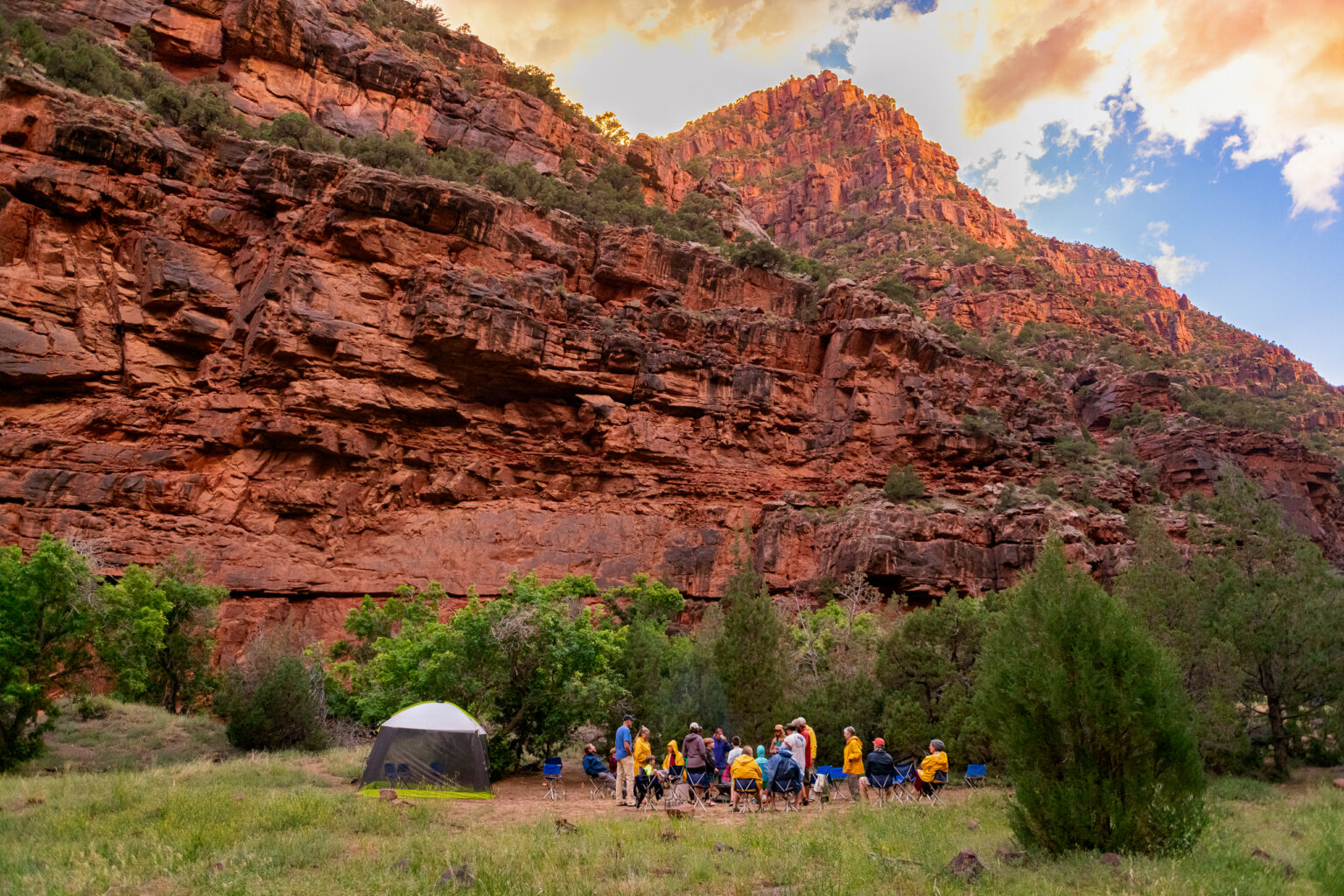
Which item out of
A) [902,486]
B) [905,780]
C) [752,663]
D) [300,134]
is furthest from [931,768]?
[300,134]

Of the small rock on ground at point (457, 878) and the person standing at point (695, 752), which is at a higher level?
the small rock on ground at point (457, 878)

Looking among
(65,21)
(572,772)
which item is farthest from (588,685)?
(65,21)

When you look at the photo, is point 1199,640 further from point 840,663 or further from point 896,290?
point 896,290

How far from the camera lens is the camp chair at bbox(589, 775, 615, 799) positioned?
15492mm

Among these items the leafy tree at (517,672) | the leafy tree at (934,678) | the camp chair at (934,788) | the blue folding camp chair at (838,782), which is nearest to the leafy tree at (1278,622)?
the leafy tree at (934,678)

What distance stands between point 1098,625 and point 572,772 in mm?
13511

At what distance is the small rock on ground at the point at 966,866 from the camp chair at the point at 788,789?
204 inches

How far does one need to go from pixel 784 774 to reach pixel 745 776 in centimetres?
67

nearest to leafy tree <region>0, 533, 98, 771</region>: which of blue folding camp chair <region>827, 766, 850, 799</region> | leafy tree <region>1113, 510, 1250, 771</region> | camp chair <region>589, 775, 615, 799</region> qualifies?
camp chair <region>589, 775, 615, 799</region>

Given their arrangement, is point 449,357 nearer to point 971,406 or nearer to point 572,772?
point 572,772

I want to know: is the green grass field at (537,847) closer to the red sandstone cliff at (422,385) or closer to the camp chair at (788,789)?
the camp chair at (788,789)

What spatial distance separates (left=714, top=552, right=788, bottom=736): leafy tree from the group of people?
3635 millimetres

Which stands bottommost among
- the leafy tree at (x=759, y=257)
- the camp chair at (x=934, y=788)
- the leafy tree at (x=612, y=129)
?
the camp chair at (x=934, y=788)

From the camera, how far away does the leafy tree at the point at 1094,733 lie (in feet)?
29.3
